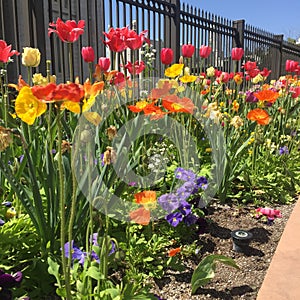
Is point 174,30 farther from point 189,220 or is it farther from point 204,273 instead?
point 204,273

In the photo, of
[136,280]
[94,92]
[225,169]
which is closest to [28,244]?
[136,280]

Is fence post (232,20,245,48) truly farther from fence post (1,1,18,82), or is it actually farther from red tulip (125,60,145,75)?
red tulip (125,60,145,75)

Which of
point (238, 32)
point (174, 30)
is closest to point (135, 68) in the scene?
point (174, 30)

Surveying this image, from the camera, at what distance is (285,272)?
1.50m

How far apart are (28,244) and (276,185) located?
1838 millimetres

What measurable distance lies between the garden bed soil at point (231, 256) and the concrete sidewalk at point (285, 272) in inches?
1.4

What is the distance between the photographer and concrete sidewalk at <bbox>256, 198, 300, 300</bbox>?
1.35 meters

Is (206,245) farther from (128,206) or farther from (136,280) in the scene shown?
(136,280)

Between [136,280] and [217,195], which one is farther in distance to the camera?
[217,195]

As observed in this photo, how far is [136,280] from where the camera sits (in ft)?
4.34

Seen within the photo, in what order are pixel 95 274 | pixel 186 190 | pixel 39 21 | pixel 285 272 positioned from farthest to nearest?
pixel 39 21, pixel 186 190, pixel 285 272, pixel 95 274

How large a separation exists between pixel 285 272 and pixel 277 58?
11.6 metres

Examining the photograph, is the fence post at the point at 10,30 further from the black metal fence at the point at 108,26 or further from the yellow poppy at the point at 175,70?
the yellow poppy at the point at 175,70

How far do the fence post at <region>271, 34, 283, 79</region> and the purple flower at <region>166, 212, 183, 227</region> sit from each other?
1091cm
